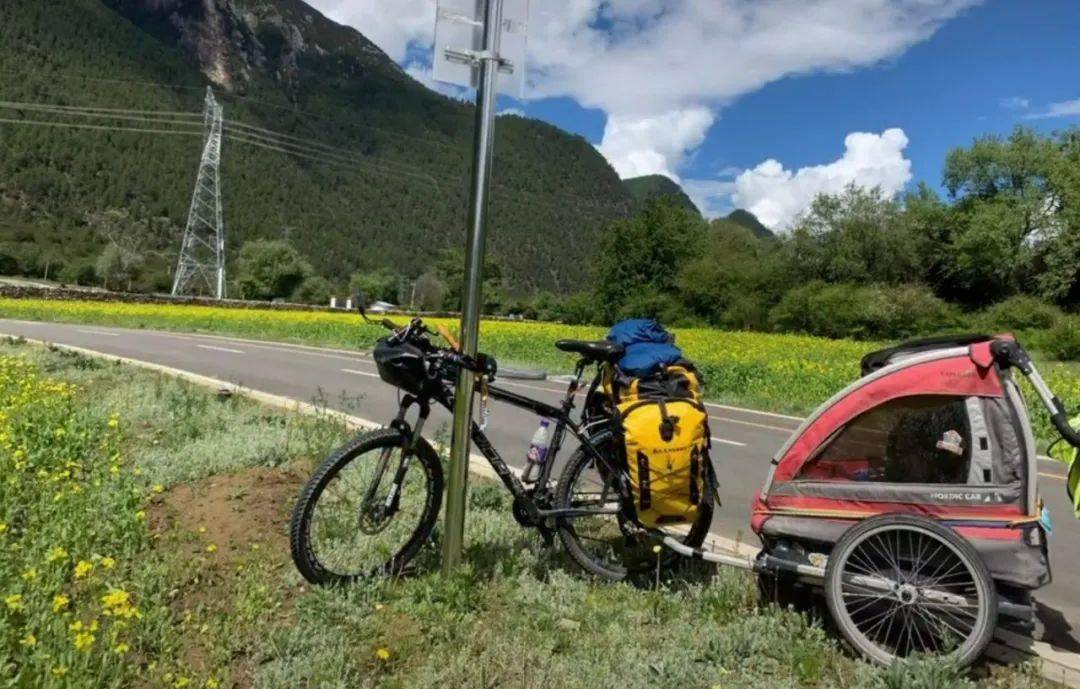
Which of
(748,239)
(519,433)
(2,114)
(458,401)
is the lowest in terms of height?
(519,433)

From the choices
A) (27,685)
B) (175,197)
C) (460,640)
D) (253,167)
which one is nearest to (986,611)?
(460,640)

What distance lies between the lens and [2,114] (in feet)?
344

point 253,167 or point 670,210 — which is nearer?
point 670,210

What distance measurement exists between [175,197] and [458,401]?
123m

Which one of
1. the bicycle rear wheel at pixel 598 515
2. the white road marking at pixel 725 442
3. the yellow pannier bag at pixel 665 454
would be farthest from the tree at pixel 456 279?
the yellow pannier bag at pixel 665 454

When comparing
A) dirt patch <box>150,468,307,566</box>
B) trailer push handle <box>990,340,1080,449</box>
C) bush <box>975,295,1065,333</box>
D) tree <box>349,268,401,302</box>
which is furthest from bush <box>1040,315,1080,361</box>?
tree <box>349,268,401,302</box>

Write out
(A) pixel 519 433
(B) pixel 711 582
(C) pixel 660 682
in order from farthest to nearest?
(A) pixel 519 433 < (B) pixel 711 582 < (C) pixel 660 682

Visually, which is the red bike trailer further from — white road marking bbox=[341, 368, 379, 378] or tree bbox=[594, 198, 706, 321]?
tree bbox=[594, 198, 706, 321]

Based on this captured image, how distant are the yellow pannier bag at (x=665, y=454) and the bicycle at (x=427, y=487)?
13 centimetres

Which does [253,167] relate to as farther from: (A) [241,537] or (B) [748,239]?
(A) [241,537]

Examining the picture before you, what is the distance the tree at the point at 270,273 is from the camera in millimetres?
81812

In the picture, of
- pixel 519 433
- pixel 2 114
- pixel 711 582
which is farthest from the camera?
pixel 2 114

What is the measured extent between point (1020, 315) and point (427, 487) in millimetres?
49276

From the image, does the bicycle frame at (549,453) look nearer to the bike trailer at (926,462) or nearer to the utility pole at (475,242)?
the utility pole at (475,242)
